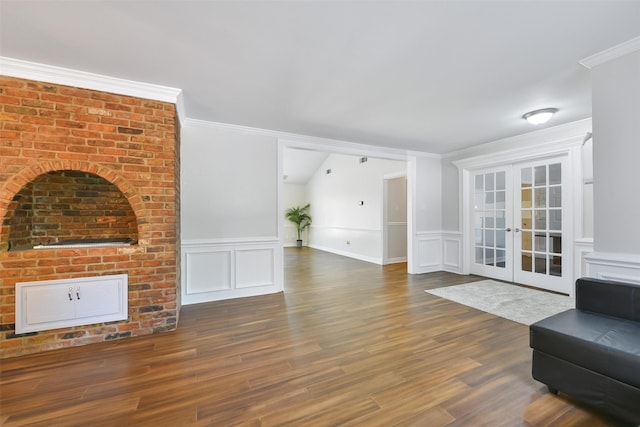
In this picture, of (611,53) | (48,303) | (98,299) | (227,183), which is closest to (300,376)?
(98,299)

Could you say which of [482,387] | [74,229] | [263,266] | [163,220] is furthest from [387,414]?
[74,229]

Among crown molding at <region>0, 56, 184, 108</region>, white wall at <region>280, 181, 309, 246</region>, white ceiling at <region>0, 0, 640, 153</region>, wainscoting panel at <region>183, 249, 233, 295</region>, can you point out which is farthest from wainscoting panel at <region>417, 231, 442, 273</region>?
white wall at <region>280, 181, 309, 246</region>

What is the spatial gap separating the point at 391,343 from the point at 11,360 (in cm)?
313

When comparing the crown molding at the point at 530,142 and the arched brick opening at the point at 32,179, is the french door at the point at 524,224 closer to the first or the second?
the crown molding at the point at 530,142

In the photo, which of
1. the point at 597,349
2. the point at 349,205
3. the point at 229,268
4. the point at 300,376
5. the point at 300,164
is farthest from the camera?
the point at 300,164

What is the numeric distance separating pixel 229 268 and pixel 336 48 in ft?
9.89

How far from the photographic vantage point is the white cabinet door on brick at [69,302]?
236cm

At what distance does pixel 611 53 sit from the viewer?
214 cm

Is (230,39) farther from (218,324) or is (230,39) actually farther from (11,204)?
(218,324)

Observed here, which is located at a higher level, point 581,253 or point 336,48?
point 336,48

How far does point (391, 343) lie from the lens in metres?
2.54

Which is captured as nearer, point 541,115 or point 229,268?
point 541,115

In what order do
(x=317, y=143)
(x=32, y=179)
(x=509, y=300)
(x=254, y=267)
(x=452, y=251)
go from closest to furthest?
(x=32, y=179)
(x=509, y=300)
(x=254, y=267)
(x=317, y=143)
(x=452, y=251)

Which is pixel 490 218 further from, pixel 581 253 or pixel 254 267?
pixel 254 267
